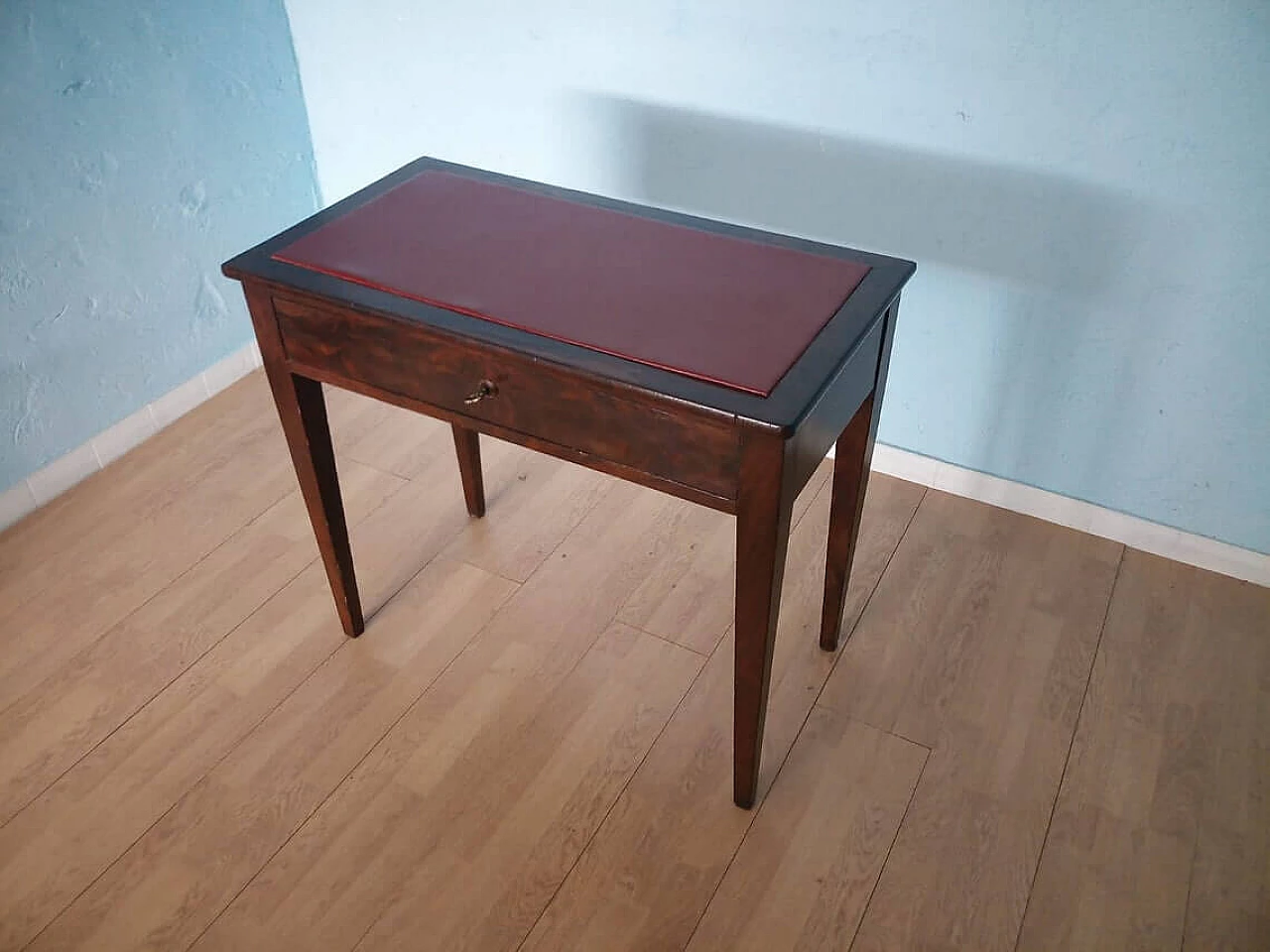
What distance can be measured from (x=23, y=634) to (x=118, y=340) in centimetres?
61

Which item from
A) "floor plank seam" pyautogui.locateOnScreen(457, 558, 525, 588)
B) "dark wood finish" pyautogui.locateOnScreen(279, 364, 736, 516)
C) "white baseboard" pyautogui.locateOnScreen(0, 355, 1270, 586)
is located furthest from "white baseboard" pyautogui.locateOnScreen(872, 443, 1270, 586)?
"dark wood finish" pyautogui.locateOnScreen(279, 364, 736, 516)

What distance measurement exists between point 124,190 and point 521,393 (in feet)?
3.97

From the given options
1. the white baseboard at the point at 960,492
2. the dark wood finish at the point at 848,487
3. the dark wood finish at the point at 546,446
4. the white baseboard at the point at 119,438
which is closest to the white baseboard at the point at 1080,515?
the white baseboard at the point at 960,492

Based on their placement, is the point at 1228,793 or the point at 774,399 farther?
the point at 1228,793

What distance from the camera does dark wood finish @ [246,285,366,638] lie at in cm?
137

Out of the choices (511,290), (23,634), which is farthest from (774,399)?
(23,634)

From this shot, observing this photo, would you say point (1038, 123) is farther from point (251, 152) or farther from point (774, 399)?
point (251, 152)

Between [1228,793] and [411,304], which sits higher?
[411,304]

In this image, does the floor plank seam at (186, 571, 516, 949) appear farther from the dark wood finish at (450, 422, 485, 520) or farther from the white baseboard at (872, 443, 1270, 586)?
the white baseboard at (872, 443, 1270, 586)

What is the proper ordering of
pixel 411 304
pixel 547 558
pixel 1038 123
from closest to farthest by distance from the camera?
pixel 411 304
pixel 1038 123
pixel 547 558

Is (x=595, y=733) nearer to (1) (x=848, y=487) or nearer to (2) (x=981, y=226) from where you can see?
(1) (x=848, y=487)

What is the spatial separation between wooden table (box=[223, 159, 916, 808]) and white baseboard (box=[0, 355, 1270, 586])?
0.56m

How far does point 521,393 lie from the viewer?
3.96 ft

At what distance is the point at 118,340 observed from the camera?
2.06m
